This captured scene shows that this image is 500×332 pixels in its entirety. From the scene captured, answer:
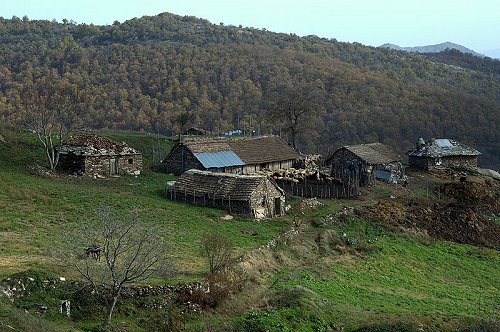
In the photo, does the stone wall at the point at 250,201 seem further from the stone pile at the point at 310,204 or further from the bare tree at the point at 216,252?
the bare tree at the point at 216,252

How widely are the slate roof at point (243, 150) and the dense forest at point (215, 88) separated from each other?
1935 cm

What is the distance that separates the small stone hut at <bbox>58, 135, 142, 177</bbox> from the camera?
132 feet

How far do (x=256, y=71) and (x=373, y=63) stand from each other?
49.8 m

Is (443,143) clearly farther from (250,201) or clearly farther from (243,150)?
(250,201)

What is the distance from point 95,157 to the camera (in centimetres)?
4034

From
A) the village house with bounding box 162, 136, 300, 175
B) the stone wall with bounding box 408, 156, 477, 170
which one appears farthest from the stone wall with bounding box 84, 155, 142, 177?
the stone wall with bounding box 408, 156, 477, 170

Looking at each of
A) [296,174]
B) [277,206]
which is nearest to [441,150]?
[296,174]

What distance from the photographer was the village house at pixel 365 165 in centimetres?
4903

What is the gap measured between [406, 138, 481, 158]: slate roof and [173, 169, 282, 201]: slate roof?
2818 centimetres

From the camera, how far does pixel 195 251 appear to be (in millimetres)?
26234

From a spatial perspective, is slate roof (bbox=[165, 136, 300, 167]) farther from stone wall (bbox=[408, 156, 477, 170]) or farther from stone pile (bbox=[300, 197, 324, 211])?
stone wall (bbox=[408, 156, 477, 170])

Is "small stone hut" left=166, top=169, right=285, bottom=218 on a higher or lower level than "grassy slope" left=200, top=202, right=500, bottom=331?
higher

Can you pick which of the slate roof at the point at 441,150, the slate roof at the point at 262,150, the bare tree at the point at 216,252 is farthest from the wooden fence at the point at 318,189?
the bare tree at the point at 216,252

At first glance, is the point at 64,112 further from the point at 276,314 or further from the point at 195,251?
the point at 276,314
